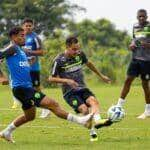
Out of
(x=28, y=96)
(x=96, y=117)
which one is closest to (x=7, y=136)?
(x=28, y=96)

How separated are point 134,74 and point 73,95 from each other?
12.3 ft

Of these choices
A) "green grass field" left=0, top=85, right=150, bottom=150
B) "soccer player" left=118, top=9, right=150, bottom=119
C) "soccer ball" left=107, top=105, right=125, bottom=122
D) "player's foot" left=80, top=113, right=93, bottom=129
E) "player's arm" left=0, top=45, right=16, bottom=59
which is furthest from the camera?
"soccer player" left=118, top=9, right=150, bottom=119

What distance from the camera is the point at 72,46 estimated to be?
506 inches

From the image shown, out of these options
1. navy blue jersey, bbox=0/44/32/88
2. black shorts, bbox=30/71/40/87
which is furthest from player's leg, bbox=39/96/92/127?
black shorts, bbox=30/71/40/87

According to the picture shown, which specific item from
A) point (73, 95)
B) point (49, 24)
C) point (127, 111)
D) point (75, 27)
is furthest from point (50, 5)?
point (73, 95)

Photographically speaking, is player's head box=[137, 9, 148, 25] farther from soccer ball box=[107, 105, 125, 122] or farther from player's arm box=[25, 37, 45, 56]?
soccer ball box=[107, 105, 125, 122]

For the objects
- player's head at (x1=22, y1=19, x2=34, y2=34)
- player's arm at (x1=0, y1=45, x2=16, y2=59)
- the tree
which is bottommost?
the tree

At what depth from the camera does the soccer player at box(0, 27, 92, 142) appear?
39.0ft

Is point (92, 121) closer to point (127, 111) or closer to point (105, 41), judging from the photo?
point (127, 111)

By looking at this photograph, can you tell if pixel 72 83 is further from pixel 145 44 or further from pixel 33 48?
pixel 145 44

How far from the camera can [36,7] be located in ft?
193

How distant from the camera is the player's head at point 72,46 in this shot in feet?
41.8

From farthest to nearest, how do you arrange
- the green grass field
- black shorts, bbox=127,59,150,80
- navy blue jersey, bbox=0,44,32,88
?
black shorts, bbox=127,59,150,80
navy blue jersey, bbox=0,44,32,88
the green grass field

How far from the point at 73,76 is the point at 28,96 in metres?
1.31
